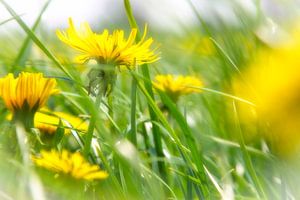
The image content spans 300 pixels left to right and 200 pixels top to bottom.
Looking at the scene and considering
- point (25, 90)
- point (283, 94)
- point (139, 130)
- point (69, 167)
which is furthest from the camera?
point (139, 130)

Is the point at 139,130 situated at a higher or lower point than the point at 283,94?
lower

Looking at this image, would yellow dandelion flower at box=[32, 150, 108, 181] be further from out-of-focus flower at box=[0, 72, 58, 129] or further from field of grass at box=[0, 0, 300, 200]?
out-of-focus flower at box=[0, 72, 58, 129]

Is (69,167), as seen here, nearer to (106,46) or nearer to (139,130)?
(106,46)

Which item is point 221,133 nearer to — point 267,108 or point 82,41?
point 82,41

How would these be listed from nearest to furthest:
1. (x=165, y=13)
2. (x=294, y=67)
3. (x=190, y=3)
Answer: (x=294, y=67), (x=190, y=3), (x=165, y=13)

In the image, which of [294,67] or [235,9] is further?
[235,9]

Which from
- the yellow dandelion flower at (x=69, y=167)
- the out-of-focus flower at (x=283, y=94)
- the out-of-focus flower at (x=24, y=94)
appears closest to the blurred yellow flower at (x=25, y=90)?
the out-of-focus flower at (x=24, y=94)

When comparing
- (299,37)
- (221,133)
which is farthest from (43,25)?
(299,37)

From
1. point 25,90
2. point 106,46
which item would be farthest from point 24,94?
point 106,46

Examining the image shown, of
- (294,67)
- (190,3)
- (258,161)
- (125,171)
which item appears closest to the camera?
(294,67)
